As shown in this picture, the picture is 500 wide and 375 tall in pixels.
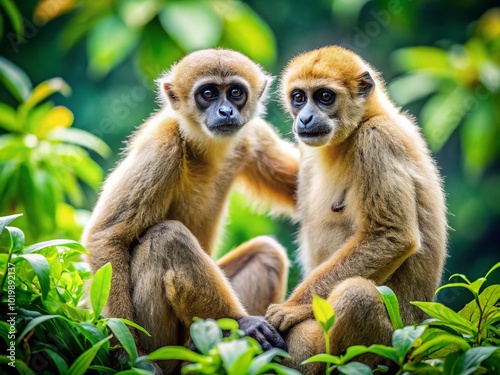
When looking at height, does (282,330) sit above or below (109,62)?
below

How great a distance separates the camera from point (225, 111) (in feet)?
25.2

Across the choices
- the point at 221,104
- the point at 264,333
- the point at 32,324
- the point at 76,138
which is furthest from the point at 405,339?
the point at 76,138

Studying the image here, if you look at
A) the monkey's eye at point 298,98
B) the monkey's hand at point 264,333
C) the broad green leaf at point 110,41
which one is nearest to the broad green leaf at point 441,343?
the monkey's hand at point 264,333

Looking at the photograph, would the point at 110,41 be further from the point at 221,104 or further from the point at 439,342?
the point at 439,342

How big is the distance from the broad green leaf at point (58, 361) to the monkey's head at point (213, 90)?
3.24 m

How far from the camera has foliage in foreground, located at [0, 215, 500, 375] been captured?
15.3ft

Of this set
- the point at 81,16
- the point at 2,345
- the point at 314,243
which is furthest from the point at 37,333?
the point at 81,16

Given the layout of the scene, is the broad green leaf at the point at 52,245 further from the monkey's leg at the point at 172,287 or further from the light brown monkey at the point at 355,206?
the light brown monkey at the point at 355,206

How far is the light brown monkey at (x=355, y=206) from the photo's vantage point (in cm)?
593

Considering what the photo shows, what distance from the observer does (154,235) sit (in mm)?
6559

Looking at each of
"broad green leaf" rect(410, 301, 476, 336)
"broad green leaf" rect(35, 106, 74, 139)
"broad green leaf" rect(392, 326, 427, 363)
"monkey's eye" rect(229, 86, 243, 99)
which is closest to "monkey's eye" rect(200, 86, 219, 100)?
"monkey's eye" rect(229, 86, 243, 99)

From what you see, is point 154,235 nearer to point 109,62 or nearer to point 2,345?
point 2,345

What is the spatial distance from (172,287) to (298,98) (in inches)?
101

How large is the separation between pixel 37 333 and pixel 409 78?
837 cm
